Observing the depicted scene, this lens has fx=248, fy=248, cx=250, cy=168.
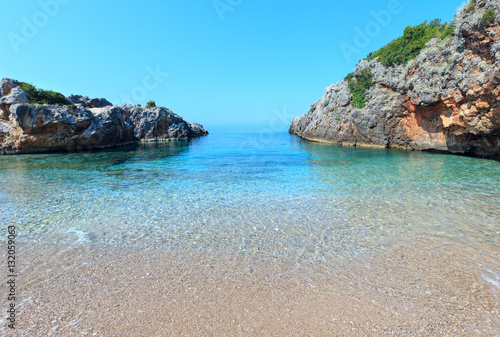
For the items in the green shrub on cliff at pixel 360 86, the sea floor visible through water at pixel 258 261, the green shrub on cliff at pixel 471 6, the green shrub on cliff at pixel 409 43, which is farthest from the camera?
the green shrub on cliff at pixel 360 86

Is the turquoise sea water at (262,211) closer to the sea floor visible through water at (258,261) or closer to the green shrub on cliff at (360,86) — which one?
the sea floor visible through water at (258,261)

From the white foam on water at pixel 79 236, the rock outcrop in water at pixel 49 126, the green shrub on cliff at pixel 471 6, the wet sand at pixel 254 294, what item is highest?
the green shrub on cliff at pixel 471 6

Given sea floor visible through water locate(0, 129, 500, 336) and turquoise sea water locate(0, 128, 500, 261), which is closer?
sea floor visible through water locate(0, 129, 500, 336)

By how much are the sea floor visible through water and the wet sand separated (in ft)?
0.08

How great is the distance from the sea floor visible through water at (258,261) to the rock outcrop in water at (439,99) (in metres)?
10.4

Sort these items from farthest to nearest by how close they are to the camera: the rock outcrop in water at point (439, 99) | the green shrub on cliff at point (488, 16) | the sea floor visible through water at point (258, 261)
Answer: the rock outcrop in water at point (439, 99) → the green shrub on cliff at point (488, 16) → the sea floor visible through water at point (258, 261)

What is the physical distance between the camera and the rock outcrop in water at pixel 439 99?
17.2 metres

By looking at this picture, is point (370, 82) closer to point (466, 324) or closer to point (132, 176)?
point (132, 176)

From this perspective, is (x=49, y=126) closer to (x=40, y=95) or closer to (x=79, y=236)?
(x=40, y=95)

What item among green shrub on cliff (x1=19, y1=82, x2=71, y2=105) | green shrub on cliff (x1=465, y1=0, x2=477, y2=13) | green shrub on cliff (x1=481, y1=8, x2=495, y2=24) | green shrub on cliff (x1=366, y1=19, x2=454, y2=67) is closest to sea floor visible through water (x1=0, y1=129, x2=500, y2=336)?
green shrub on cliff (x1=481, y1=8, x2=495, y2=24)

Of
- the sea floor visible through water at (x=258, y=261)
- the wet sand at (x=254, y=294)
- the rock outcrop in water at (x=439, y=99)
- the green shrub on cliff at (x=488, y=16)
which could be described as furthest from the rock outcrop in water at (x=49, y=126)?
the green shrub on cliff at (x=488, y=16)

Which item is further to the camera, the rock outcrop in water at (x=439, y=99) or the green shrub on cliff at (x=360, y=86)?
the green shrub on cliff at (x=360, y=86)

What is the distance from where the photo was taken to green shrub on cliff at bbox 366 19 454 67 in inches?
1079

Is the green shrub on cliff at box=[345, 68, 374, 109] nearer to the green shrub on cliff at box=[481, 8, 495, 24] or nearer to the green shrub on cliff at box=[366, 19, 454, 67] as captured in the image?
the green shrub on cliff at box=[366, 19, 454, 67]
